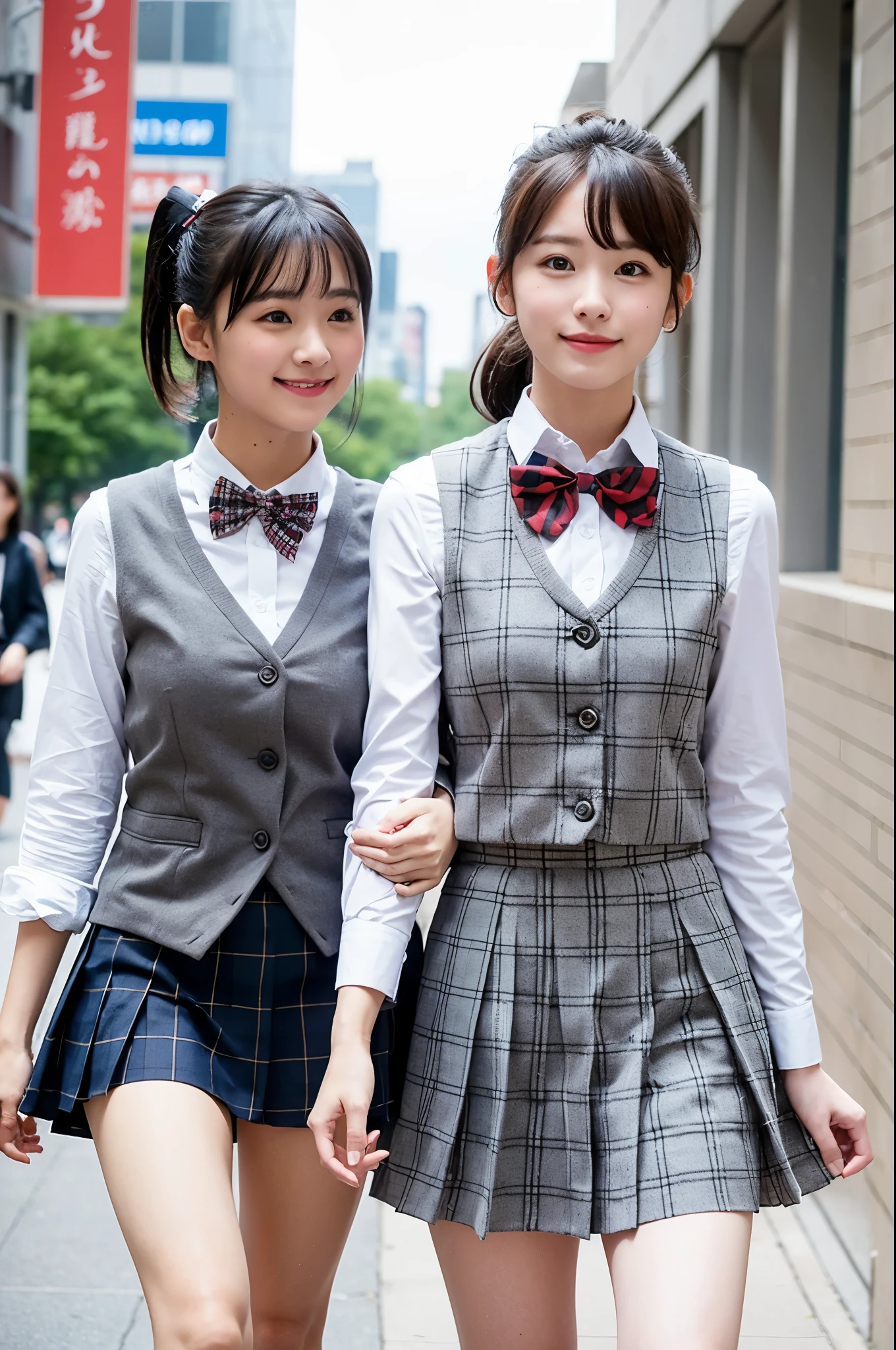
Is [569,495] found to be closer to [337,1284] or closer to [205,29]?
[205,29]

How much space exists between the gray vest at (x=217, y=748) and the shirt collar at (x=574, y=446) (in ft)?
0.94

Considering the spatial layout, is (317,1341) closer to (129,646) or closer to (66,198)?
(129,646)

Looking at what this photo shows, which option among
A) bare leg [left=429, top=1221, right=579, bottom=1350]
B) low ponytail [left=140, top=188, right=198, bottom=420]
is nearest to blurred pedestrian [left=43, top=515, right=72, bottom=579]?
low ponytail [left=140, top=188, right=198, bottom=420]

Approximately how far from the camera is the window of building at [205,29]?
2.65 metres

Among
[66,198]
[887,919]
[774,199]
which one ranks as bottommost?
[887,919]

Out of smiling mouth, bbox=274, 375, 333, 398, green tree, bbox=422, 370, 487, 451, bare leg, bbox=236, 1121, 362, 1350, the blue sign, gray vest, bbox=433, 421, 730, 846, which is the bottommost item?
bare leg, bbox=236, 1121, 362, 1350

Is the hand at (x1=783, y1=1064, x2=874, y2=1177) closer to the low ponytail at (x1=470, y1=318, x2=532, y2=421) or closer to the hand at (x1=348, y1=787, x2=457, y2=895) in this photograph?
the hand at (x1=348, y1=787, x2=457, y2=895)

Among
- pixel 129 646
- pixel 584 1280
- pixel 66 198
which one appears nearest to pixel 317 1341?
pixel 584 1280

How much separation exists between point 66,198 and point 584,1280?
6.63ft

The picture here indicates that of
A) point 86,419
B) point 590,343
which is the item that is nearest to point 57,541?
point 86,419

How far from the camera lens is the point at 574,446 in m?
1.61

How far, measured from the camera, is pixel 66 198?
2.63 m

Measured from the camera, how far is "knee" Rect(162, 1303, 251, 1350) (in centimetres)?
135

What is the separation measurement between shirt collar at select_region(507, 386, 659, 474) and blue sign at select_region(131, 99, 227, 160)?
1326 mm
